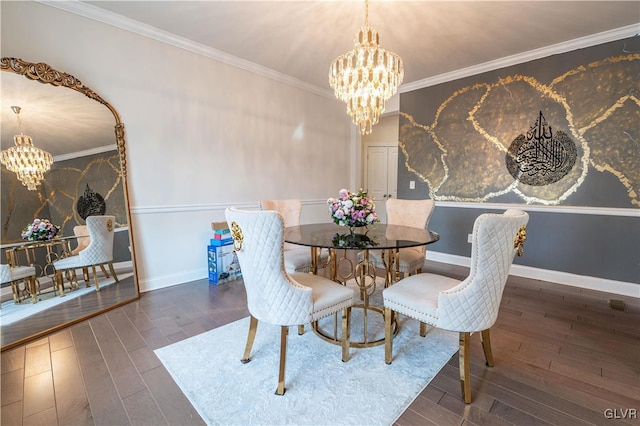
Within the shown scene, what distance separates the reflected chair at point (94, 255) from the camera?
2322 mm

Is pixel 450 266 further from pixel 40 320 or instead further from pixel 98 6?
pixel 98 6

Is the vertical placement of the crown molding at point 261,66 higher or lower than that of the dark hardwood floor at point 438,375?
higher

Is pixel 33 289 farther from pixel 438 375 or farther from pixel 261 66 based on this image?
pixel 261 66

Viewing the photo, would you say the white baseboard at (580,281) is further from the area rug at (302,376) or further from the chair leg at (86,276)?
the chair leg at (86,276)

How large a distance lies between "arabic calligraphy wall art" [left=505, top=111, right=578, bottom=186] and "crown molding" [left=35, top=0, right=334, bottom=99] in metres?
3.13

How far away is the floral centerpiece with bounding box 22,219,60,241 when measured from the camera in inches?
82.0

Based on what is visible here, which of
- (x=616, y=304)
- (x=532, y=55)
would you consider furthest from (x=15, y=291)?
(x=532, y=55)

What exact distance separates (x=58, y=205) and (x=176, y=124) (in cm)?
133

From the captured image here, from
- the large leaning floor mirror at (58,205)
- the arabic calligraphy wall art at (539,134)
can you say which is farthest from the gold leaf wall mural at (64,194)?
the arabic calligraphy wall art at (539,134)

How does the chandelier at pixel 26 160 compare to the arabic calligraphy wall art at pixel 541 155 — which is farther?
the arabic calligraphy wall art at pixel 541 155

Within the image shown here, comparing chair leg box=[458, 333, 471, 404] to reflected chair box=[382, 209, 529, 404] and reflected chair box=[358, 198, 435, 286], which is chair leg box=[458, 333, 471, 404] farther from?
reflected chair box=[358, 198, 435, 286]

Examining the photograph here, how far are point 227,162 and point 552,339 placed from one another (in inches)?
142

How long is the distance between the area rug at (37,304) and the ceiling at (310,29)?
1174 mm

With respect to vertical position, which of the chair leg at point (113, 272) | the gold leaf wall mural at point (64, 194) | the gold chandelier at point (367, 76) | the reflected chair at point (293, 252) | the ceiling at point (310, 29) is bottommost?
the chair leg at point (113, 272)
